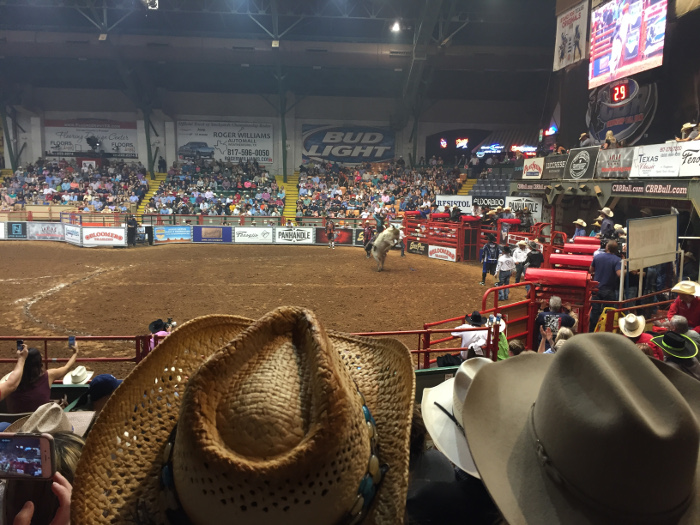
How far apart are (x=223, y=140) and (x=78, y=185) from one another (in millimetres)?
10151

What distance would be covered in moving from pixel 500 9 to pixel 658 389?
3068 centimetres

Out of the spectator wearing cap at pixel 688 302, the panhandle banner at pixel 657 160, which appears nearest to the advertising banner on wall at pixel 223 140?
the panhandle banner at pixel 657 160

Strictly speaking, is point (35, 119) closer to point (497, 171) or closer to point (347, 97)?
point (347, 97)

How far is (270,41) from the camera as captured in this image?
92.8ft

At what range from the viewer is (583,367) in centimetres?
127

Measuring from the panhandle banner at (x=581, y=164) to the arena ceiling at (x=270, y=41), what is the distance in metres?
11.6

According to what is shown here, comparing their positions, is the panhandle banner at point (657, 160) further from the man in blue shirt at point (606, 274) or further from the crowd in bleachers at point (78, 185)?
the crowd in bleachers at point (78, 185)

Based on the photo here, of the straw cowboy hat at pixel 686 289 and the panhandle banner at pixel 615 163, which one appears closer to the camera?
the straw cowboy hat at pixel 686 289

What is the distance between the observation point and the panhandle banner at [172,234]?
79.6 feet

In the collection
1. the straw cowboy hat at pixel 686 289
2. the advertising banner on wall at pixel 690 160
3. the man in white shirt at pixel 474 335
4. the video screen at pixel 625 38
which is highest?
the video screen at pixel 625 38

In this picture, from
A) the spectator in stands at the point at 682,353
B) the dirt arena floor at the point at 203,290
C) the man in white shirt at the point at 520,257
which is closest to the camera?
the spectator in stands at the point at 682,353

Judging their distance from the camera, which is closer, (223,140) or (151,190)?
(151,190)

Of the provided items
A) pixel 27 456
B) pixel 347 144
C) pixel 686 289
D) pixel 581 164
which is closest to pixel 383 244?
pixel 581 164

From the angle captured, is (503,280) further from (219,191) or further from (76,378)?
(219,191)
